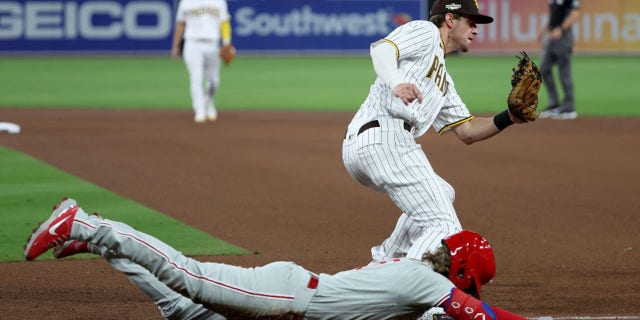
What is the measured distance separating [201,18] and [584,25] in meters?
17.1

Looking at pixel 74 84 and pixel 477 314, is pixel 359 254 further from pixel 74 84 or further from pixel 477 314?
pixel 74 84

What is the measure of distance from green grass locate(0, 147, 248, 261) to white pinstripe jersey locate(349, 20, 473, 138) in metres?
2.52

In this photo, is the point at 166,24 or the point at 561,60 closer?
the point at 561,60

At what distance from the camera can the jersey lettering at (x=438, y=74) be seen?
6.66 metres

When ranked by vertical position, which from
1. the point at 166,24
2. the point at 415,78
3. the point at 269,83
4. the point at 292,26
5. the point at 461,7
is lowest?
the point at 269,83

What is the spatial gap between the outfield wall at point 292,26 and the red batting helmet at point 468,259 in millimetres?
26520

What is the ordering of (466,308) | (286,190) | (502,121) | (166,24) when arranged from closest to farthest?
(466,308) → (502,121) → (286,190) → (166,24)

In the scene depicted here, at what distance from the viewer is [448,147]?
49.8 ft

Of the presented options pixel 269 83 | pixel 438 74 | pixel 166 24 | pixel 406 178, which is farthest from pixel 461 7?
pixel 166 24

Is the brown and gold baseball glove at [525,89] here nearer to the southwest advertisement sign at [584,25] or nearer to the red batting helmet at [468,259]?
the red batting helmet at [468,259]

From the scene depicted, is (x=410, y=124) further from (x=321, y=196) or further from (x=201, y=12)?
(x=201, y=12)

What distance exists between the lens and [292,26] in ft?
106

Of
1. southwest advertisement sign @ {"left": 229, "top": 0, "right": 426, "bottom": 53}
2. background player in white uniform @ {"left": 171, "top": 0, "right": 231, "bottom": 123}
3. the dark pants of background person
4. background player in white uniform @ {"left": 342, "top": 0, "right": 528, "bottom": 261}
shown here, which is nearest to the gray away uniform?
background player in white uniform @ {"left": 342, "top": 0, "right": 528, "bottom": 261}

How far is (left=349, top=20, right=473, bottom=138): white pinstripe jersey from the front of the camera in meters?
6.53
